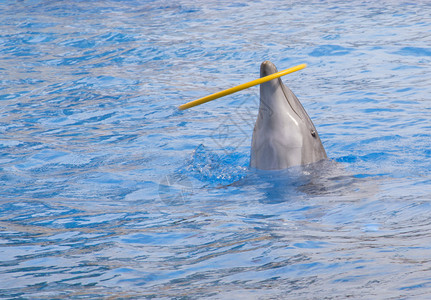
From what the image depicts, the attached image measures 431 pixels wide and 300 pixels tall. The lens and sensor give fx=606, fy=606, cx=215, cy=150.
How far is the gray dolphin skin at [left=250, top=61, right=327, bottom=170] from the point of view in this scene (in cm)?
509

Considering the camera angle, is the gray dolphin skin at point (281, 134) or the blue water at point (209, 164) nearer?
the blue water at point (209, 164)

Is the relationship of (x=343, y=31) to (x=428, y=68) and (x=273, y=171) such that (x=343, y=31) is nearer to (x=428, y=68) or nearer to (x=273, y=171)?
(x=428, y=68)

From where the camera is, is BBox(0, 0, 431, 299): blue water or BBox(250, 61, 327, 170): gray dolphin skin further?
BBox(250, 61, 327, 170): gray dolphin skin

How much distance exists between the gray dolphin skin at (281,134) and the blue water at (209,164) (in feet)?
0.42

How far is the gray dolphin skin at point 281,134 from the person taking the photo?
5.09 metres

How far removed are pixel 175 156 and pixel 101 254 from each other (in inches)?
126

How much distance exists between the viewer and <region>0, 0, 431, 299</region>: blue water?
10.9ft

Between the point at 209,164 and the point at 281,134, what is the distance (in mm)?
1310

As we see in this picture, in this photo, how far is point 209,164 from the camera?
6316 millimetres

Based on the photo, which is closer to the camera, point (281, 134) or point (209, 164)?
point (281, 134)

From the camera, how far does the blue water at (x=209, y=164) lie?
3.33m

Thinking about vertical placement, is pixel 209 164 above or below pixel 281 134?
below

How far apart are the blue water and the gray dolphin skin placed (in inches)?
5.0

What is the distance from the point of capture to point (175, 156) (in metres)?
6.96
